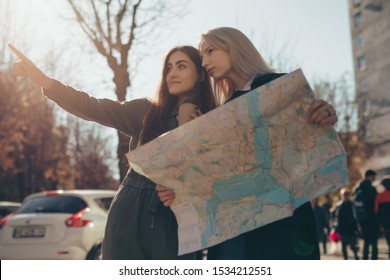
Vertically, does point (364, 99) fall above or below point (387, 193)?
above

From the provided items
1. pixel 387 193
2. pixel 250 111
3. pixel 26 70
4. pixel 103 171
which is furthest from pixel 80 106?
pixel 103 171

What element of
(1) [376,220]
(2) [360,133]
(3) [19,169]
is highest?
(2) [360,133]

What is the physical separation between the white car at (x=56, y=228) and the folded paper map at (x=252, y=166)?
16.6ft

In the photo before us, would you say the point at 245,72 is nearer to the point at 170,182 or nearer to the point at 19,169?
the point at 170,182

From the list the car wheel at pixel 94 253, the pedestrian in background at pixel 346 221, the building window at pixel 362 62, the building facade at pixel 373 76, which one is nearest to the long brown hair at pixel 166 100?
the car wheel at pixel 94 253

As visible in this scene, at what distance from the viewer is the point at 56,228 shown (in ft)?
22.1

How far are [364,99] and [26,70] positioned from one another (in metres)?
27.0

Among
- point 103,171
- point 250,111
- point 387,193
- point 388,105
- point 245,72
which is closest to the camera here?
point 250,111

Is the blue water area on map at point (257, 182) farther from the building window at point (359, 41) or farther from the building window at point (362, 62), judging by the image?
the building window at point (359, 41)

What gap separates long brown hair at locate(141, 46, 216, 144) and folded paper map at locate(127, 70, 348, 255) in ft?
1.57

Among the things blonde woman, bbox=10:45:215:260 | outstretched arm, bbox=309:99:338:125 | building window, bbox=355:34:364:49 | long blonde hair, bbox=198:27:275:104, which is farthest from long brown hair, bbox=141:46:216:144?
building window, bbox=355:34:364:49

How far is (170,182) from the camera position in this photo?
1.90 m

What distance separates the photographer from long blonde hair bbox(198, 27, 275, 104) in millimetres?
2184

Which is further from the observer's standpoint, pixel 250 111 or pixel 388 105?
pixel 388 105
